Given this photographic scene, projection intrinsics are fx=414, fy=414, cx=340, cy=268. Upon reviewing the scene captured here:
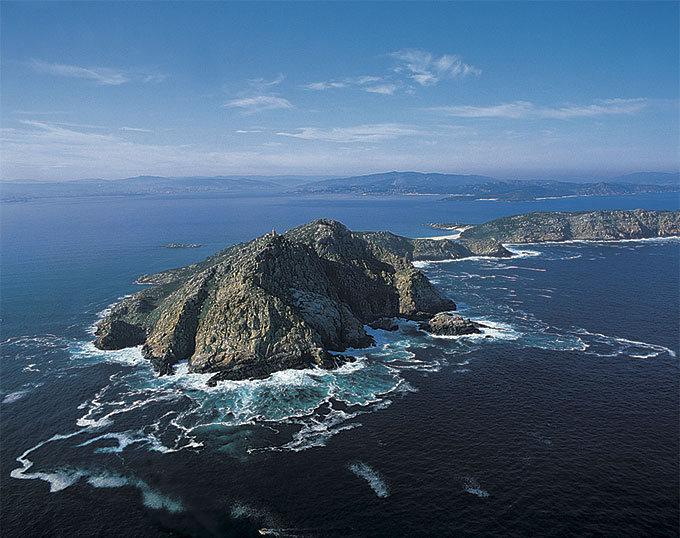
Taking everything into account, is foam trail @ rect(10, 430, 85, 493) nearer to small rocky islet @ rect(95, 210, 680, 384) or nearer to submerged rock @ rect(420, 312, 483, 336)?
small rocky islet @ rect(95, 210, 680, 384)

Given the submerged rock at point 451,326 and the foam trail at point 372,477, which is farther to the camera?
the submerged rock at point 451,326

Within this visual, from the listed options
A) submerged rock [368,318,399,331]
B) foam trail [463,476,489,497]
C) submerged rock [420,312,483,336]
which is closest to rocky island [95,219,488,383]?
submerged rock [420,312,483,336]

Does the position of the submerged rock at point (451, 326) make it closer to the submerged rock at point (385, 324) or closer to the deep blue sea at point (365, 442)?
the deep blue sea at point (365, 442)

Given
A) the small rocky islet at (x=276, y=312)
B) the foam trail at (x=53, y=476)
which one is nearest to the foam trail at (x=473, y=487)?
the small rocky islet at (x=276, y=312)

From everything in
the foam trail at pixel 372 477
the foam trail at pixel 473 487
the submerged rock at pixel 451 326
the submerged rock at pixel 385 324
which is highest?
the submerged rock at pixel 451 326

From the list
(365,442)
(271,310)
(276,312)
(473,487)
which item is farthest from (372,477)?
(271,310)

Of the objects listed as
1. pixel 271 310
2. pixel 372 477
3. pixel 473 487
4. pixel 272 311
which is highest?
pixel 271 310

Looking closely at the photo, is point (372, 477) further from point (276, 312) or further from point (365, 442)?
point (276, 312)
